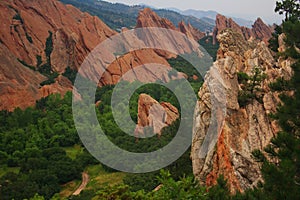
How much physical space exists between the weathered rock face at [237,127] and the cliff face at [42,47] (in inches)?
1089

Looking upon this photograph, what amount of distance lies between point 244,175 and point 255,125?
2.40 m

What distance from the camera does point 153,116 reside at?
27.5 meters

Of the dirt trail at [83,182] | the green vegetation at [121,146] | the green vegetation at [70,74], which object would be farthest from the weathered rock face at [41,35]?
the dirt trail at [83,182]

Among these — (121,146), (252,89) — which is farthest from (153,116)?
(252,89)

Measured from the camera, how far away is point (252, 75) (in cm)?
1611

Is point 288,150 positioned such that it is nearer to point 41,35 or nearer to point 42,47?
point 42,47

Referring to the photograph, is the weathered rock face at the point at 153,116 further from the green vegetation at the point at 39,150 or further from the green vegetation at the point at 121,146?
the green vegetation at the point at 39,150

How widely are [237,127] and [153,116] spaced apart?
13.5m

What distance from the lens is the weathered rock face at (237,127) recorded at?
41.7 feet

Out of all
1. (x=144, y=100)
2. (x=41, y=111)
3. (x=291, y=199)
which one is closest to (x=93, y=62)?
(x=41, y=111)

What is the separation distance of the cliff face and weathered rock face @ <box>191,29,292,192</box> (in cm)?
2767

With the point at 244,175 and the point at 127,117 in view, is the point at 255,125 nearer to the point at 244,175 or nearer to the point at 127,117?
the point at 244,175

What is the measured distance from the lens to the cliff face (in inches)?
1620

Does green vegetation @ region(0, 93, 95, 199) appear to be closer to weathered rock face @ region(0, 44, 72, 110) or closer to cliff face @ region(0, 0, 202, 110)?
weathered rock face @ region(0, 44, 72, 110)
